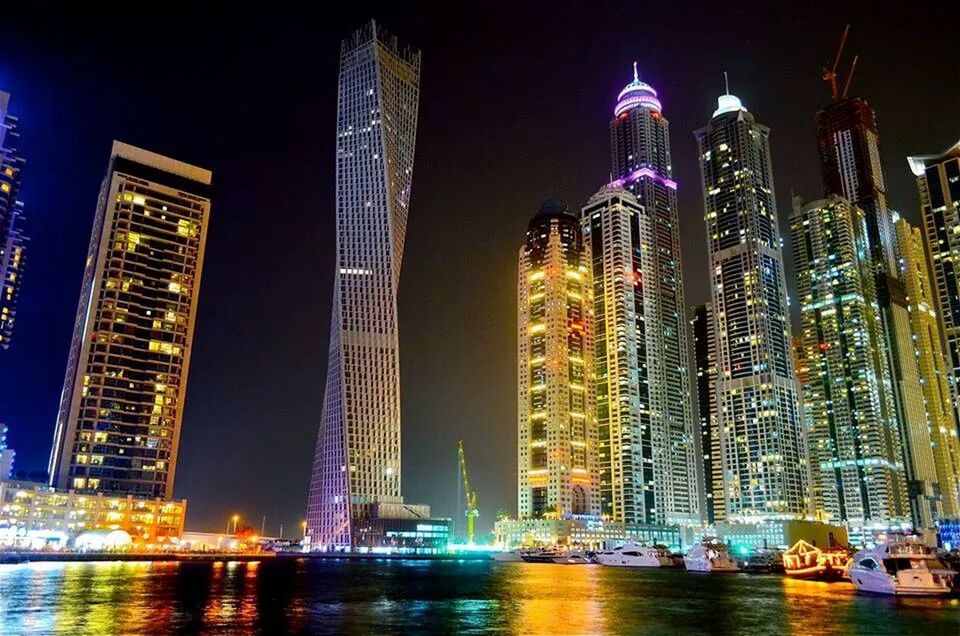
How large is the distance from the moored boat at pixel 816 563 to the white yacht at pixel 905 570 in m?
41.8

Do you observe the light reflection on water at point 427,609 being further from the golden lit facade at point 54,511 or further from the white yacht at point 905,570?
the golden lit facade at point 54,511

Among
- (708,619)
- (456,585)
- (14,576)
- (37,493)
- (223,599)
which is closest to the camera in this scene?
(708,619)

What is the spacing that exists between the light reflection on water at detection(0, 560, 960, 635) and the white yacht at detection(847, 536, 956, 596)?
3701mm

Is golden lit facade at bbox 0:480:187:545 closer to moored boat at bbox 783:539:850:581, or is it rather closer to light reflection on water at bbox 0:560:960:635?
light reflection on water at bbox 0:560:960:635

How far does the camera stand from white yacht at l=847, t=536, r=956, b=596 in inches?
3789

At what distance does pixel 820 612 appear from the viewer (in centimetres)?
7762

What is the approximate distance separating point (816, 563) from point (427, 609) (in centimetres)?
11047

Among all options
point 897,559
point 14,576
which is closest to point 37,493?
point 14,576

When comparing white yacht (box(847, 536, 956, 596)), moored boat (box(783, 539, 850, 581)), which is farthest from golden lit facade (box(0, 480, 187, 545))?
white yacht (box(847, 536, 956, 596))

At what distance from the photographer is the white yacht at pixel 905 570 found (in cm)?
9625

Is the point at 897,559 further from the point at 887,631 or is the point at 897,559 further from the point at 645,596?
the point at 887,631

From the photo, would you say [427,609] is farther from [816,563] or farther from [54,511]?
[54,511]

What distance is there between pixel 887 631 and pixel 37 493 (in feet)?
631

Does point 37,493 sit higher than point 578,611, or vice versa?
point 37,493
